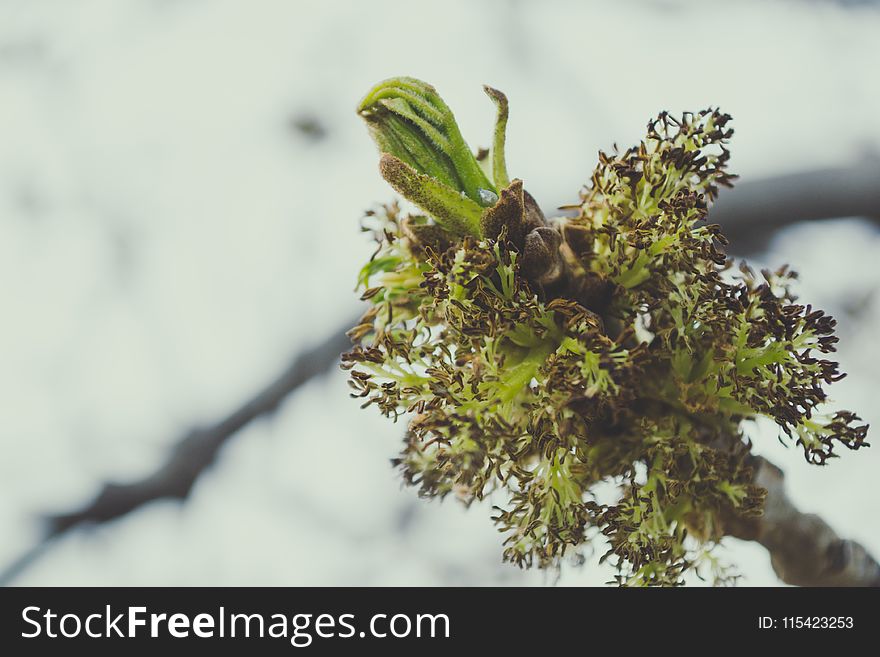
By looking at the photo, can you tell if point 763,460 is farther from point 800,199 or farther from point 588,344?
point 800,199

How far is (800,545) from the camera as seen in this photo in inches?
52.6

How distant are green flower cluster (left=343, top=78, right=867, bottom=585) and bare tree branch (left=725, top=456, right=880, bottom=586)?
8 cm

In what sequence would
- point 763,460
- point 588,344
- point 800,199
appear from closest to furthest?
point 588,344 < point 763,460 < point 800,199

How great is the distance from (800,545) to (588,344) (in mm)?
659

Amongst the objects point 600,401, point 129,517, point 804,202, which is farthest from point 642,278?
point 129,517

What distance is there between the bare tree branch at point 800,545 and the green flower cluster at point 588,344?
0.25 feet

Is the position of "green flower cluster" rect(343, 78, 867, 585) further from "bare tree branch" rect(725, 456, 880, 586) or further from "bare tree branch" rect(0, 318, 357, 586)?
"bare tree branch" rect(0, 318, 357, 586)

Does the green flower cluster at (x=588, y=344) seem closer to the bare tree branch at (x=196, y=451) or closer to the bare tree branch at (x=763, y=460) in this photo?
the bare tree branch at (x=763, y=460)

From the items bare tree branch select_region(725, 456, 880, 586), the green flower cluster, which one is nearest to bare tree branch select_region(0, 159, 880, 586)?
bare tree branch select_region(725, 456, 880, 586)

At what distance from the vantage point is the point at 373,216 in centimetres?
130

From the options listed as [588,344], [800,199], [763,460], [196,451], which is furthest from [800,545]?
[196,451]

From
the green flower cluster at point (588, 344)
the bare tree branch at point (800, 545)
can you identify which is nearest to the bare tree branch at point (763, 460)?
the bare tree branch at point (800, 545)

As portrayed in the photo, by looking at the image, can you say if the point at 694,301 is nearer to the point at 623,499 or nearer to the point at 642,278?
the point at 642,278

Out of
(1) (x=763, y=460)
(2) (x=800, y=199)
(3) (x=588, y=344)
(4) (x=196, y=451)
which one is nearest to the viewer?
(3) (x=588, y=344)
